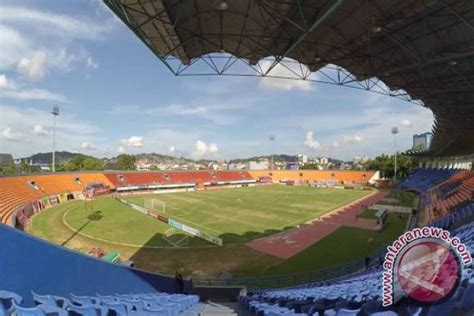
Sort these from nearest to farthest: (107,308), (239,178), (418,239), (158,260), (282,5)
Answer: (107,308), (418,239), (282,5), (158,260), (239,178)

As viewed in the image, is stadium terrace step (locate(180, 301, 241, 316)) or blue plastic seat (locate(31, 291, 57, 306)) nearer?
blue plastic seat (locate(31, 291, 57, 306))

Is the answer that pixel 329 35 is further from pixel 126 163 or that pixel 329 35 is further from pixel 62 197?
pixel 126 163

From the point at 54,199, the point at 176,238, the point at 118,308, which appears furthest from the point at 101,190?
the point at 118,308

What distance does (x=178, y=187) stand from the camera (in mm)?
71500

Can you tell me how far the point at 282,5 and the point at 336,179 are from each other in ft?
277

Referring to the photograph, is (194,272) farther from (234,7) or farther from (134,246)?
(234,7)

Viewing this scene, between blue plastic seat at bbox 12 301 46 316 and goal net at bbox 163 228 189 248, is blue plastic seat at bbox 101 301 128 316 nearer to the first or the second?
blue plastic seat at bbox 12 301 46 316

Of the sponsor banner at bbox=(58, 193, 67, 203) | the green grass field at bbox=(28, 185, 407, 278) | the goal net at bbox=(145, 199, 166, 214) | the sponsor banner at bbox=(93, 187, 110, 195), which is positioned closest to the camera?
the green grass field at bbox=(28, 185, 407, 278)

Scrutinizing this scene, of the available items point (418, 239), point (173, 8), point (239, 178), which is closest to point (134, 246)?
point (173, 8)

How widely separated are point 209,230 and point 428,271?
2661 centimetres

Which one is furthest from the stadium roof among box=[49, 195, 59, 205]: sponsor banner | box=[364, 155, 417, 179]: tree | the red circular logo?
box=[364, 155, 417, 179]: tree

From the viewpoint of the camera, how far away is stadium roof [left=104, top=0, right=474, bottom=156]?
12695 mm

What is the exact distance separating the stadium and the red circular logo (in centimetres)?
2

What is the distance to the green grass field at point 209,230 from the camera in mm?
20750
